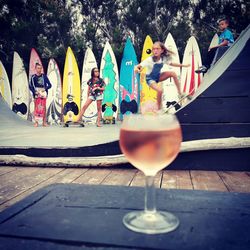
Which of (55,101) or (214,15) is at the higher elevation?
(214,15)

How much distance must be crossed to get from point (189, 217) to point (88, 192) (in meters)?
0.27

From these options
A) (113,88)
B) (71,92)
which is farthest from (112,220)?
(71,92)

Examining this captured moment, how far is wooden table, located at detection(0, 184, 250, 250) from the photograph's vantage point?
0.43 m

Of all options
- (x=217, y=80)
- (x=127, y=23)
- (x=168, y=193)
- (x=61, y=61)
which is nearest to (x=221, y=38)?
(x=217, y=80)

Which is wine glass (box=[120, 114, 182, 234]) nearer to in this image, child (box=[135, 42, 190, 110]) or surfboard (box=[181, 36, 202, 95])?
child (box=[135, 42, 190, 110])

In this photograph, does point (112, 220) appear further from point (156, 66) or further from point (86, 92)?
point (86, 92)

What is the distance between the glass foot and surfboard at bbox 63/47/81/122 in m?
6.16

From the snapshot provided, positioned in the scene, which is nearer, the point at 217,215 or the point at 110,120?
the point at 217,215

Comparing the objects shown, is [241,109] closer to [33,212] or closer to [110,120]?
[33,212]

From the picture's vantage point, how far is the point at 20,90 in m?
7.38

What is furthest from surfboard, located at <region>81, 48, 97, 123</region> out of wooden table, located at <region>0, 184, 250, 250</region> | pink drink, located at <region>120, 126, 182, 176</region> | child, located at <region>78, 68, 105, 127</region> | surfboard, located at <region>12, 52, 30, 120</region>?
pink drink, located at <region>120, 126, 182, 176</region>

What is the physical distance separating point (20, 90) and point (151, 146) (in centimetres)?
746

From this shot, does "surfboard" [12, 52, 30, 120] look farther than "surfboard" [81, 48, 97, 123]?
Yes

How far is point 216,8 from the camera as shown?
52.0ft
